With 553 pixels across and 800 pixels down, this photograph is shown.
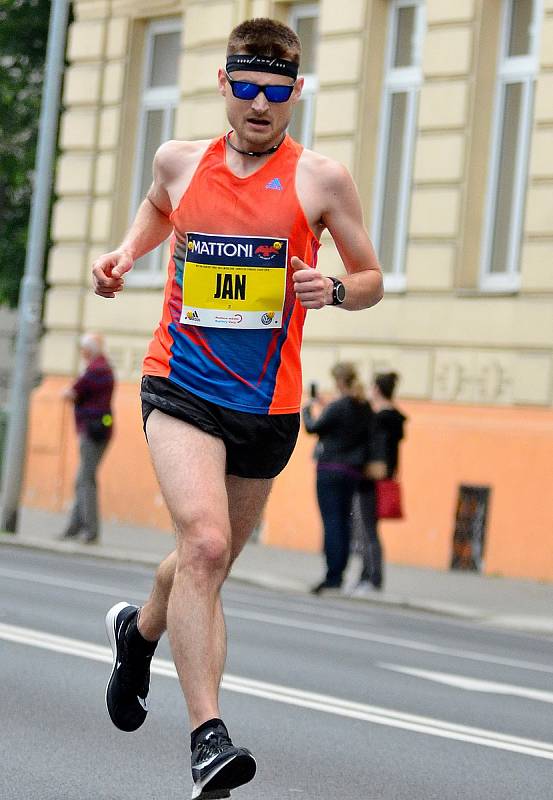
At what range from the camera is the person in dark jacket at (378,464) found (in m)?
15.2

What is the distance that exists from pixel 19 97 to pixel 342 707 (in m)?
22.8

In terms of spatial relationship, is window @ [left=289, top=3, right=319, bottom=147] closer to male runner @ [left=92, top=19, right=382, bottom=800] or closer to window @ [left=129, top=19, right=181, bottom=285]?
window @ [left=129, top=19, right=181, bottom=285]

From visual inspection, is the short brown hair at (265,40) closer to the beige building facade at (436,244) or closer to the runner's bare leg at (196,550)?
the runner's bare leg at (196,550)

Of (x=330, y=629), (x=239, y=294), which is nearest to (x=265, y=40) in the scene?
(x=239, y=294)

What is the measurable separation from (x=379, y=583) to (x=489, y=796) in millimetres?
8983

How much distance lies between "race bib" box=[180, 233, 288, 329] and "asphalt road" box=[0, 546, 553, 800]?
1450mm

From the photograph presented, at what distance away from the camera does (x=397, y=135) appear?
20.2m

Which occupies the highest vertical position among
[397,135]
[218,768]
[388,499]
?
[397,135]

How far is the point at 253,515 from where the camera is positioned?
5852 millimetres

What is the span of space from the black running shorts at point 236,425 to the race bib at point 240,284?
0.22m

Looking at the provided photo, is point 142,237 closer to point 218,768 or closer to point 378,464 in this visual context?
point 218,768

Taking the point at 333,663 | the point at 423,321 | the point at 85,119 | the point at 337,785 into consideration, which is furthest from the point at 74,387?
the point at 337,785

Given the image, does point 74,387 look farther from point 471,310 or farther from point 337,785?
point 337,785

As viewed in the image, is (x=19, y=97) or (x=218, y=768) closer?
(x=218, y=768)
